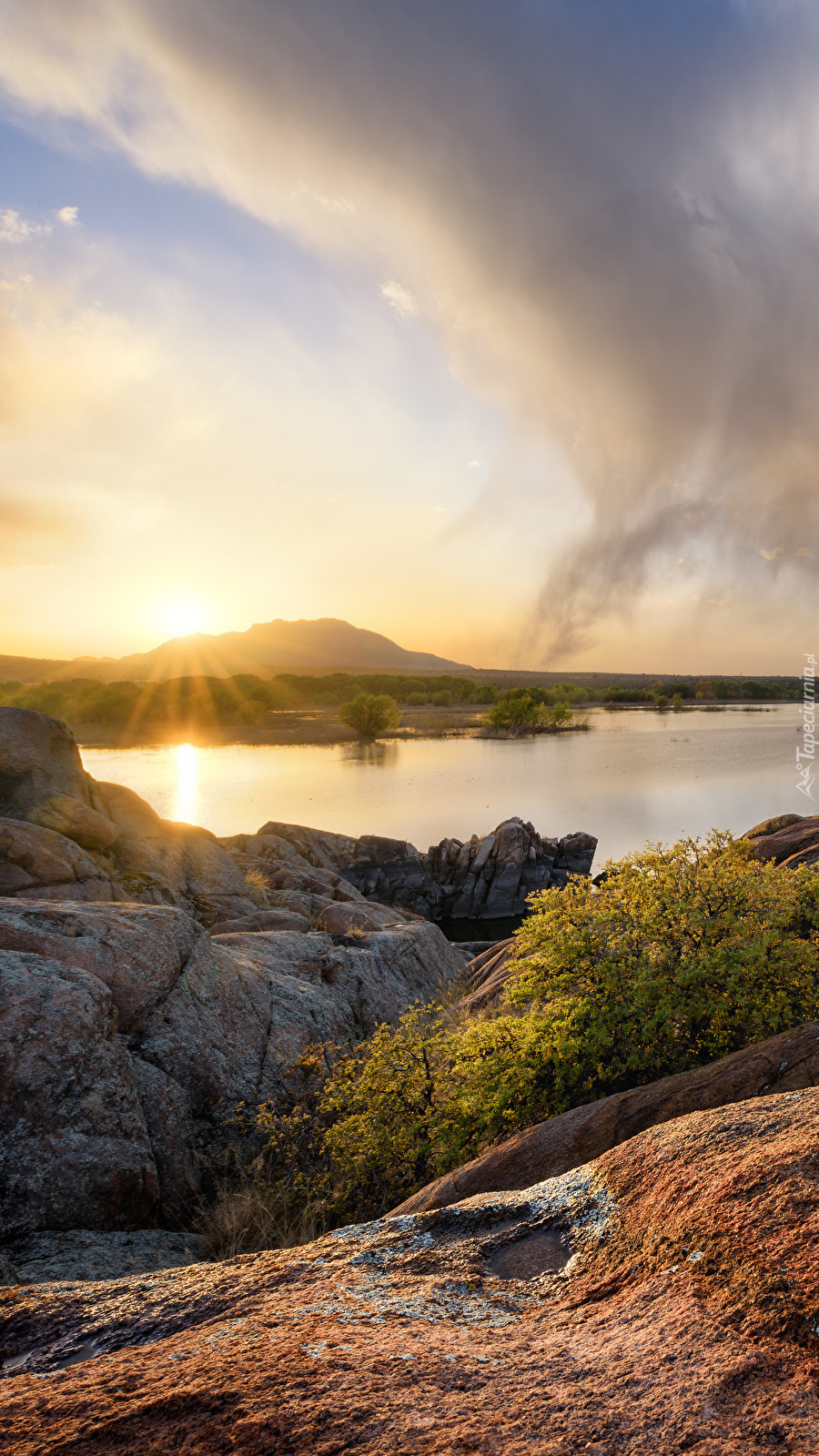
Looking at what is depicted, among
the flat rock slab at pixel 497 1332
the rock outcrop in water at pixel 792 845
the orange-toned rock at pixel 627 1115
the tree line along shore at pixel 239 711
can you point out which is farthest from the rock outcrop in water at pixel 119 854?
the tree line along shore at pixel 239 711

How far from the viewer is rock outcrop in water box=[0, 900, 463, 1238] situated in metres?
5.41

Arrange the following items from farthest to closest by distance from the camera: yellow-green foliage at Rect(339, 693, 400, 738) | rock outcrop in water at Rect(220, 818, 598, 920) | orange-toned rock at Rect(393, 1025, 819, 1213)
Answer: yellow-green foliage at Rect(339, 693, 400, 738), rock outcrop in water at Rect(220, 818, 598, 920), orange-toned rock at Rect(393, 1025, 819, 1213)

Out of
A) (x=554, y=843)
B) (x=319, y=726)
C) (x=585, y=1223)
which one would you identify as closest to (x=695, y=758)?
(x=554, y=843)

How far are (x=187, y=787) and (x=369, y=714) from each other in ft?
115

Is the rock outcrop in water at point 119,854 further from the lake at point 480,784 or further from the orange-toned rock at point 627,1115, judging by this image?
the lake at point 480,784

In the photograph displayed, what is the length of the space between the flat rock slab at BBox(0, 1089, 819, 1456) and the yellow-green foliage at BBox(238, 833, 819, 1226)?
250 cm

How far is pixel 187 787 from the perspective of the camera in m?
54.6

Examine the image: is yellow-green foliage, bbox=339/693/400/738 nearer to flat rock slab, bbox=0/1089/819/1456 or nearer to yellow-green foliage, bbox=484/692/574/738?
yellow-green foliage, bbox=484/692/574/738

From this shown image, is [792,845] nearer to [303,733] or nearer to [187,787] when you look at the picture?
[187,787]

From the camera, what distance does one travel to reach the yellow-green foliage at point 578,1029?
5.84m

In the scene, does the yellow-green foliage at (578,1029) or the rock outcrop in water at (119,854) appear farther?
the rock outcrop in water at (119,854)

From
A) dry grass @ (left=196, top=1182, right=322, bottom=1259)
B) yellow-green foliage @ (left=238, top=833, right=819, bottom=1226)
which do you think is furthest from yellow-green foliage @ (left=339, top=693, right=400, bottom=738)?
dry grass @ (left=196, top=1182, right=322, bottom=1259)

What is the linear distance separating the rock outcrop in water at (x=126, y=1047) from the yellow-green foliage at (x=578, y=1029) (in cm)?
96

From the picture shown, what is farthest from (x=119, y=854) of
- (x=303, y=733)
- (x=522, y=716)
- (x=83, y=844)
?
(x=522, y=716)
